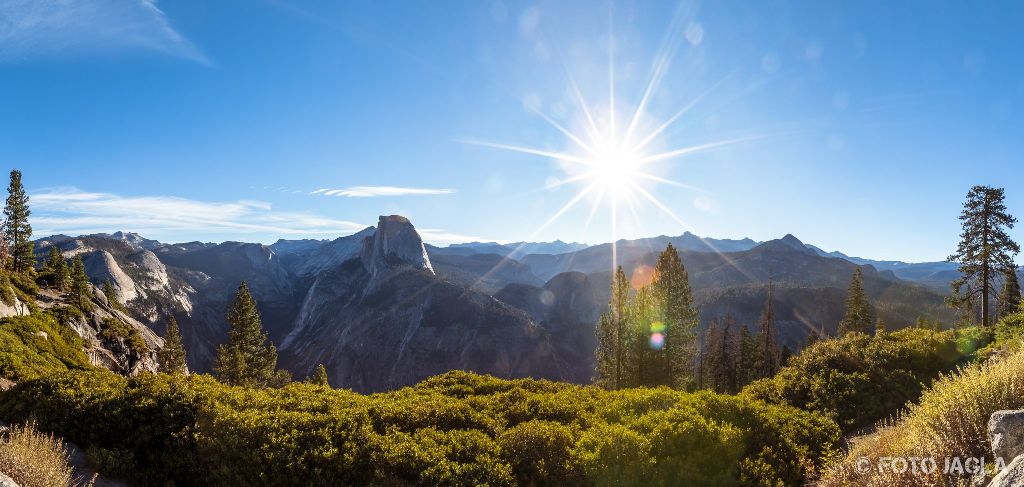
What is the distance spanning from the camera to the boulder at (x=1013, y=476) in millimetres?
5016

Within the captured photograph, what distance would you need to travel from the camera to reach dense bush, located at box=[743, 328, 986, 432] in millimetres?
14797

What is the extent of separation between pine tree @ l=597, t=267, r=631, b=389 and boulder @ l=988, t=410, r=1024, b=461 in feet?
107

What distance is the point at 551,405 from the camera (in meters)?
13.1

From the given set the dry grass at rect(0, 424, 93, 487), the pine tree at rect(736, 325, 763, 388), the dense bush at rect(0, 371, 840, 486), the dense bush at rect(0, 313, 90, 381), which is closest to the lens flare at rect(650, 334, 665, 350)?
the pine tree at rect(736, 325, 763, 388)

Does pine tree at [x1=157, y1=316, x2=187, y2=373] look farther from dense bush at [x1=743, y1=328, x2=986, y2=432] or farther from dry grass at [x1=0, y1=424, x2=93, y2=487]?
dense bush at [x1=743, y1=328, x2=986, y2=432]

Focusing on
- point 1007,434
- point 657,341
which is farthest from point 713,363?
point 1007,434

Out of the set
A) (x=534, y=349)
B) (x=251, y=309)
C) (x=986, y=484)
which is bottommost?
(x=534, y=349)

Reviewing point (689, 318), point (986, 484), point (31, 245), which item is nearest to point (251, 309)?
point (31, 245)

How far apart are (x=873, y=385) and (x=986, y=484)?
11.6 m

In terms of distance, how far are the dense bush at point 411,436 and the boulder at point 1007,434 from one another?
3.42 meters

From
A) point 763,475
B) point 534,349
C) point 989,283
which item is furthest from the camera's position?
point 534,349

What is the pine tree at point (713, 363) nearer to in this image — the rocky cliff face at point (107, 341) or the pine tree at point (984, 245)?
the pine tree at point (984, 245)

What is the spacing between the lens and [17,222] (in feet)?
172

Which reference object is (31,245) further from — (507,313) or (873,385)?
(507,313)
